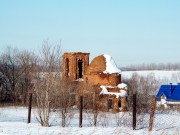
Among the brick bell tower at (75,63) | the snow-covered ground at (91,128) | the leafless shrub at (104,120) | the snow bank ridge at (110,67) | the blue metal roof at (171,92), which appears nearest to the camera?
the snow-covered ground at (91,128)

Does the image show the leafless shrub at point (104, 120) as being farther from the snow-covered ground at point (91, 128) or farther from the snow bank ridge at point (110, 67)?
the snow bank ridge at point (110, 67)

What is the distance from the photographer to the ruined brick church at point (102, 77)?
31247 mm

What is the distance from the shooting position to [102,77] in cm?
3312

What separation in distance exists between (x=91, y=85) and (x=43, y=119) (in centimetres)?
1964

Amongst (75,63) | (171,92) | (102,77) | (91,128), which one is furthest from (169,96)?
→ (91,128)

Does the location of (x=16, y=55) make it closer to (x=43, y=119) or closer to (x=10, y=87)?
(x=10, y=87)

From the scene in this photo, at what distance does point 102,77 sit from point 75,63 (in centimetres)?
520

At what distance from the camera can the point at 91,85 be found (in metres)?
31.8

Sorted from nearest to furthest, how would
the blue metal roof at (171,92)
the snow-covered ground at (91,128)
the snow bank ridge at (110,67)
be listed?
the snow-covered ground at (91,128)
the snow bank ridge at (110,67)
the blue metal roof at (171,92)

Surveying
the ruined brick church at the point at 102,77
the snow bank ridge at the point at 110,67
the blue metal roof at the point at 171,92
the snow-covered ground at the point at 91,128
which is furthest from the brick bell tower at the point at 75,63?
the snow-covered ground at the point at 91,128

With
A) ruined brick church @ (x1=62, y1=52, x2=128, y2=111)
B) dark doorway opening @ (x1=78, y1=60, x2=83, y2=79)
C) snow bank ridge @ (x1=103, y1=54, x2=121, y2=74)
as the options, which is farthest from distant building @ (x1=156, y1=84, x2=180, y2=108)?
ruined brick church @ (x1=62, y1=52, x2=128, y2=111)

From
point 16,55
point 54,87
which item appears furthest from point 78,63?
point 54,87

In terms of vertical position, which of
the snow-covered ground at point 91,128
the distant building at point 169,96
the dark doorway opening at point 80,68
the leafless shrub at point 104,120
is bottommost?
the distant building at point 169,96

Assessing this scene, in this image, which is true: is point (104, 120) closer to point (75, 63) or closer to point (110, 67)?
point (110, 67)
